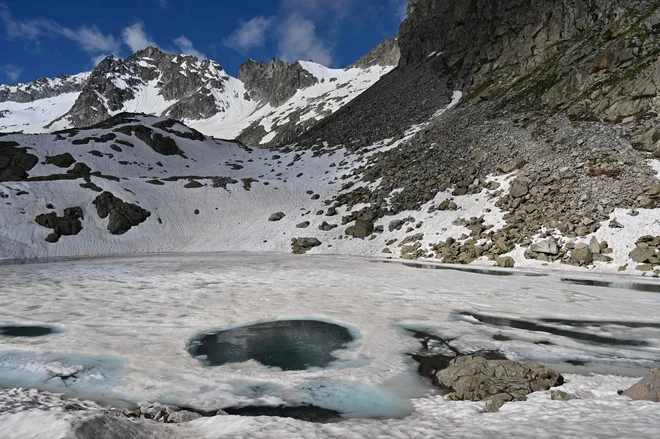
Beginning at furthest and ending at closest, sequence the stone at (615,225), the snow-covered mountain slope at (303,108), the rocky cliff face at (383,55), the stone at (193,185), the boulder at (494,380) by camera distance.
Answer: the rocky cliff face at (383,55)
the snow-covered mountain slope at (303,108)
the stone at (193,185)
the stone at (615,225)
the boulder at (494,380)

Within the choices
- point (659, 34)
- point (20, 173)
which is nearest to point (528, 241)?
point (659, 34)

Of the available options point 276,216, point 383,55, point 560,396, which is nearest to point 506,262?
point 560,396

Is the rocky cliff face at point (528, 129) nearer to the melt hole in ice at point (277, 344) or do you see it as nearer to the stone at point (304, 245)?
the stone at point (304, 245)

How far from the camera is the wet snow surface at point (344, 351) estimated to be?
4.58 m

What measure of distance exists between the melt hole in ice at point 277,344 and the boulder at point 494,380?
8.46 feet

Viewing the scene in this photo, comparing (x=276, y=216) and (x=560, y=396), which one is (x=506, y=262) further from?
(x=276, y=216)

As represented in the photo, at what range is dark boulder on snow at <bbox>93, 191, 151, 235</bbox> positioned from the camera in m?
39.6

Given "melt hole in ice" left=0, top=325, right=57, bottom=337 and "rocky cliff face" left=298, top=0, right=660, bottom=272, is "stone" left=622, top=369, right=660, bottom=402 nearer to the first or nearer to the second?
"melt hole in ice" left=0, top=325, right=57, bottom=337

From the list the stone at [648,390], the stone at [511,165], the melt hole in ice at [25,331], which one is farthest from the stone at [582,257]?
the melt hole in ice at [25,331]

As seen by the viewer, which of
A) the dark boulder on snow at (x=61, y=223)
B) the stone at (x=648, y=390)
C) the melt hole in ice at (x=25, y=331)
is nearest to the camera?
the stone at (x=648, y=390)

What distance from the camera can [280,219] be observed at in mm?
42781

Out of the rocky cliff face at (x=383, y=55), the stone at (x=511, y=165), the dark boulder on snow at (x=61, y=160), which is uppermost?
the rocky cliff face at (x=383, y=55)

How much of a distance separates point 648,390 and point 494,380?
2.02 meters

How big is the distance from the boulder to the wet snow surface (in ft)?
0.84
